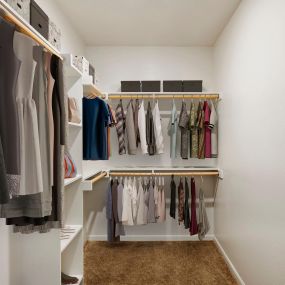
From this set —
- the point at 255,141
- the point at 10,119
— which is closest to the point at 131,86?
the point at 255,141

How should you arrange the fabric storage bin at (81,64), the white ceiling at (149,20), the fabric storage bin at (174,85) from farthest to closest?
the fabric storage bin at (174,85), the white ceiling at (149,20), the fabric storage bin at (81,64)

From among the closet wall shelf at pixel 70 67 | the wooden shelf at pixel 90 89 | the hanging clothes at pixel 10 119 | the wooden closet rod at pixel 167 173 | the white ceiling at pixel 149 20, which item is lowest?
the wooden closet rod at pixel 167 173

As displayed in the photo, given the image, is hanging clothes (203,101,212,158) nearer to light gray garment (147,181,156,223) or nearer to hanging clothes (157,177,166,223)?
Result: hanging clothes (157,177,166,223)

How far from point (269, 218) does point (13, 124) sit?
A: 172 cm

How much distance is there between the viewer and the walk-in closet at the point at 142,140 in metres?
1.16

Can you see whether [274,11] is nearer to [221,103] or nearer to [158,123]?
[221,103]

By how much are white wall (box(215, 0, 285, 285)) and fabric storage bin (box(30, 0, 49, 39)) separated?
150 cm

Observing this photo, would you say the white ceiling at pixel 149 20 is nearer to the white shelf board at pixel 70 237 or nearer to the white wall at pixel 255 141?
the white wall at pixel 255 141

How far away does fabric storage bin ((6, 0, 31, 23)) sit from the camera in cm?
124

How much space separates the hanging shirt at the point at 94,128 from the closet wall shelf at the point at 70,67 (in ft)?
1.00

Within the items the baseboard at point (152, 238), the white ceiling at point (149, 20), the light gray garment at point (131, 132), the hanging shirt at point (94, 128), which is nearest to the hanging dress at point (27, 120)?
the hanging shirt at point (94, 128)

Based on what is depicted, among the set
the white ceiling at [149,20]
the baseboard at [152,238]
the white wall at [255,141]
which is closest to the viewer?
the white wall at [255,141]

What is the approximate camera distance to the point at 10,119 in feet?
3.03

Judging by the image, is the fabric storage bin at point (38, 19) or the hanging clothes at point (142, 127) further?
the hanging clothes at point (142, 127)
